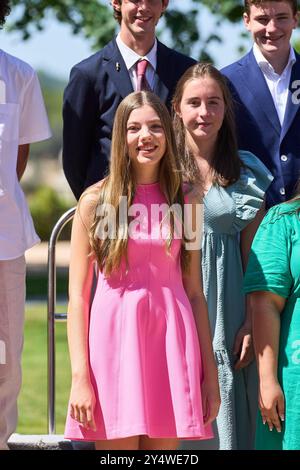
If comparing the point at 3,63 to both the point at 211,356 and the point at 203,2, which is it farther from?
the point at 203,2

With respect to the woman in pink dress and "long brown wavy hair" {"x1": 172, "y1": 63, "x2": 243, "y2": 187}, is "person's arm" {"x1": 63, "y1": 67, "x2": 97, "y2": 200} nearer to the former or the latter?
"long brown wavy hair" {"x1": 172, "y1": 63, "x2": 243, "y2": 187}

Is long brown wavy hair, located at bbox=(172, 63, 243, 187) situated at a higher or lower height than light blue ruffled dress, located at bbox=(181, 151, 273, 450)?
higher

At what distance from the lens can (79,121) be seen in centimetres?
683

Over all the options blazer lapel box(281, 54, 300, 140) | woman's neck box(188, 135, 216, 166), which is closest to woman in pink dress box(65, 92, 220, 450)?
woman's neck box(188, 135, 216, 166)

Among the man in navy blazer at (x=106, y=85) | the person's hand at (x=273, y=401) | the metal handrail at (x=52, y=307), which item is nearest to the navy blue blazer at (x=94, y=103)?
the man in navy blazer at (x=106, y=85)

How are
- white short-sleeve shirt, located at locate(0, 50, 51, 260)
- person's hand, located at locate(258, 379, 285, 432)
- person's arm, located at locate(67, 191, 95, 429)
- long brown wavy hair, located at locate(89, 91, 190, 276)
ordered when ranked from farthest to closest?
white short-sleeve shirt, located at locate(0, 50, 51, 260) < long brown wavy hair, located at locate(89, 91, 190, 276) < person's arm, located at locate(67, 191, 95, 429) < person's hand, located at locate(258, 379, 285, 432)

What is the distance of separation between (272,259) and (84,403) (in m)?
1.04

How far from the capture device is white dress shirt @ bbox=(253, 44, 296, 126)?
22.5ft

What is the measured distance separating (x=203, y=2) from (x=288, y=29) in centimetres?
1165

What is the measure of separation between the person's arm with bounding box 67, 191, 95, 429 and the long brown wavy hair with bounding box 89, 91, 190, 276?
0.05 m

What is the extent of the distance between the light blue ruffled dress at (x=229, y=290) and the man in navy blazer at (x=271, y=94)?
35 cm

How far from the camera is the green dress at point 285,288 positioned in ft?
17.6

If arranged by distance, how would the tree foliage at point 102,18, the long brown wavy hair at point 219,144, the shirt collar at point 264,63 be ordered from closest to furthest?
the long brown wavy hair at point 219,144 < the shirt collar at point 264,63 < the tree foliage at point 102,18

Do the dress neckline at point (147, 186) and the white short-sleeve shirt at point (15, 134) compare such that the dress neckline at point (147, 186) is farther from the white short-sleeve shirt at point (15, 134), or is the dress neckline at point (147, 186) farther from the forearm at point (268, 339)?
the forearm at point (268, 339)
